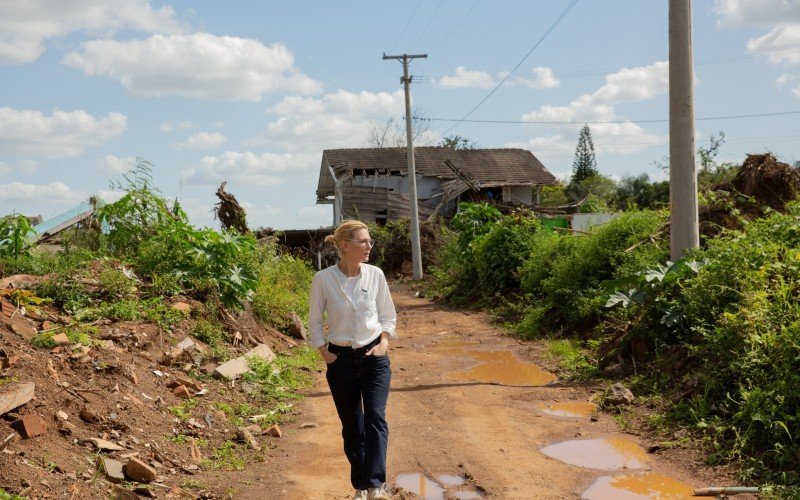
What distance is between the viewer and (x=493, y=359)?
11953 millimetres

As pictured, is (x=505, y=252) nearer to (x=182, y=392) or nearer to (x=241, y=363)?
(x=241, y=363)

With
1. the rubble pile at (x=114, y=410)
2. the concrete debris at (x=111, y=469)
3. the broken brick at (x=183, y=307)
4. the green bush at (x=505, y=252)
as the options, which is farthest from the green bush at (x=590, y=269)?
the concrete debris at (x=111, y=469)

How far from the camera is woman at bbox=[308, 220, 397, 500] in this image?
529 centimetres

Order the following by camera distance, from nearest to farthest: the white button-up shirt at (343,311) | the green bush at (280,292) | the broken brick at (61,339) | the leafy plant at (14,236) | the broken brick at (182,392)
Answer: the white button-up shirt at (343,311), the broken brick at (61,339), the broken brick at (182,392), the leafy plant at (14,236), the green bush at (280,292)

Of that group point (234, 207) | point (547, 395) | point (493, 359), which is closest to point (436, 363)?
point (493, 359)

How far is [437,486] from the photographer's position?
583 cm

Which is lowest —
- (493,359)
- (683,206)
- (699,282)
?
(493,359)

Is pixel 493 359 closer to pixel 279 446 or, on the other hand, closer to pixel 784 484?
pixel 279 446

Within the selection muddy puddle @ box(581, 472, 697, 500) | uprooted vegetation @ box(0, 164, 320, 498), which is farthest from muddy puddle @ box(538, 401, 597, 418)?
uprooted vegetation @ box(0, 164, 320, 498)

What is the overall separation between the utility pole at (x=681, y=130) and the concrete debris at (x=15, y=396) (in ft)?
25.9

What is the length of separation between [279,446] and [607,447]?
2.97 metres

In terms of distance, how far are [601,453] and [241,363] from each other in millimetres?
4756

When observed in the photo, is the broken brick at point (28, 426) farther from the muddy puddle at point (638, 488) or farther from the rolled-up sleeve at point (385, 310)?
the muddy puddle at point (638, 488)

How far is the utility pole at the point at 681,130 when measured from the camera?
10133 millimetres
